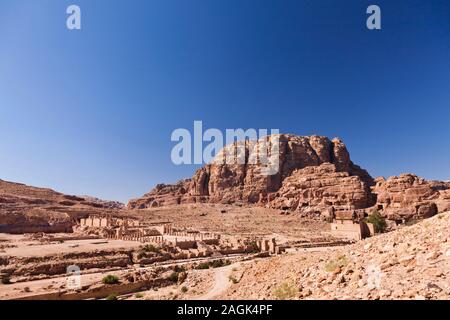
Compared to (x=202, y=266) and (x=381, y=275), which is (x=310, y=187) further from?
(x=381, y=275)

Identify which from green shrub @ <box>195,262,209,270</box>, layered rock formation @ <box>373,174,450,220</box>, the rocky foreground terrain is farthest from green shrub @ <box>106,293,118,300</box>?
layered rock formation @ <box>373,174,450,220</box>

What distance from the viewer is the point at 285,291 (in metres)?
8.83

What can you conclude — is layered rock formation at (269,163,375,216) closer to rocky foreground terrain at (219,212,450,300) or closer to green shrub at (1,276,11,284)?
green shrub at (1,276,11,284)

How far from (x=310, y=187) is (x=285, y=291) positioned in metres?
72.6

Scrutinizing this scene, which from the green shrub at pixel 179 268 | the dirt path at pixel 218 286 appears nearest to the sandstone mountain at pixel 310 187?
the green shrub at pixel 179 268

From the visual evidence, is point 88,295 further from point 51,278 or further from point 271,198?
point 271,198

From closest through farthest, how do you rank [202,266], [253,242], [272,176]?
[202,266]
[253,242]
[272,176]

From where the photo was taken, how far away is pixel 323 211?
68688 millimetres

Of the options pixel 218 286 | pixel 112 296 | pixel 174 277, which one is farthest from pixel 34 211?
pixel 218 286

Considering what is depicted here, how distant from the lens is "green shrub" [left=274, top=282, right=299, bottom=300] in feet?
27.5

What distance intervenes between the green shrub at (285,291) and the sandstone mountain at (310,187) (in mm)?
55235

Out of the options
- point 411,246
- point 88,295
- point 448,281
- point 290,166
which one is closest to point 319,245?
point 88,295

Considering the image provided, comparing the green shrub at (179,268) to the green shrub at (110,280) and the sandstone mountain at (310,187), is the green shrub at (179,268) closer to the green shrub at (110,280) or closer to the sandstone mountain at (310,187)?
the green shrub at (110,280)

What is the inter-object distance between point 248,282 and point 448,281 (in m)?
7.74
